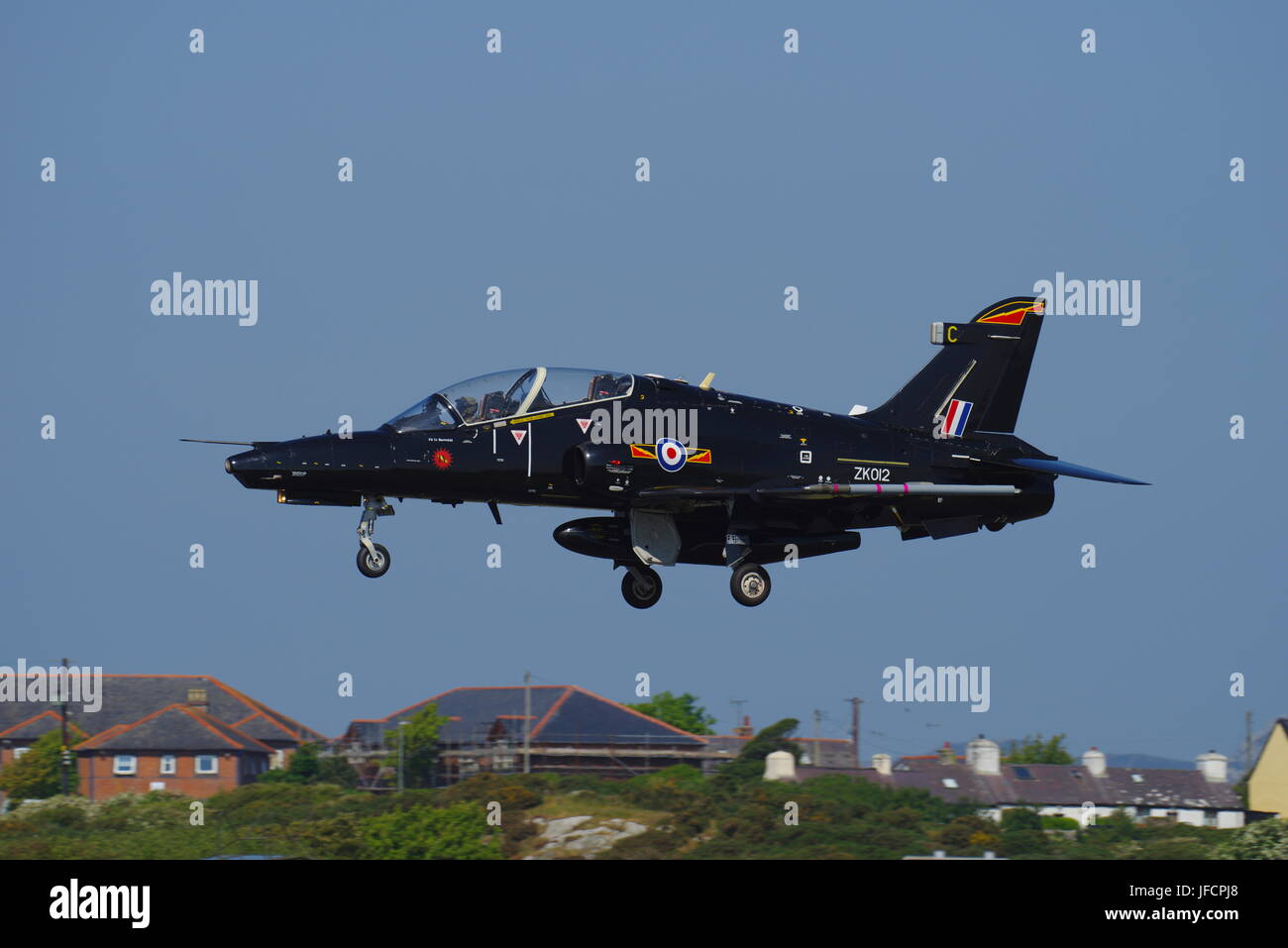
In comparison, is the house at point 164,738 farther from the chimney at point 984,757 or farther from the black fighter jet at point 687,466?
the black fighter jet at point 687,466

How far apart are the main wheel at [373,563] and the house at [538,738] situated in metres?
28.1

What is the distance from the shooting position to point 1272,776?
49.5 meters

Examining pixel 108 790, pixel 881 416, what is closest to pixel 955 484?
pixel 881 416

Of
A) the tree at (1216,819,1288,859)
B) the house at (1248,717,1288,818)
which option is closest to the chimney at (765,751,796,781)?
the house at (1248,717,1288,818)

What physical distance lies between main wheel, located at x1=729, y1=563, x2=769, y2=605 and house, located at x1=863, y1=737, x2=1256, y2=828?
70.4ft

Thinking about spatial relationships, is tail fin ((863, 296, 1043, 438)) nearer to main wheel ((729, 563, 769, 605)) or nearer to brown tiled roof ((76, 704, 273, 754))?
main wheel ((729, 563, 769, 605))

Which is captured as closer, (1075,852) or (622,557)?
(622,557)

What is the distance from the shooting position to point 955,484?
28859mm

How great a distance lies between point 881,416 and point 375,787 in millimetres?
29217
